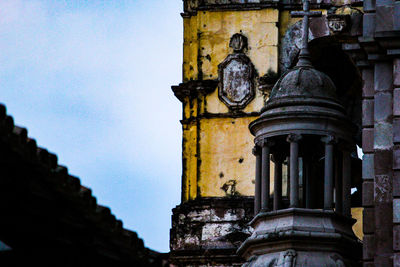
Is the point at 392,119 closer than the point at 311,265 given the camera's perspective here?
Yes

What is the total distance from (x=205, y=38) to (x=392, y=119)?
14.7 m

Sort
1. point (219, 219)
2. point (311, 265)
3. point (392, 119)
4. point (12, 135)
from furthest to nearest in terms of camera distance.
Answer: point (219, 219)
point (311, 265)
point (392, 119)
point (12, 135)

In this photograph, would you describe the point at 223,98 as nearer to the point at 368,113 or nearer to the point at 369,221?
the point at 368,113

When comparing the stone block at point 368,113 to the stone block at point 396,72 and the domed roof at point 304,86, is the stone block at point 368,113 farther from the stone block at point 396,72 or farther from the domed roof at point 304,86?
the domed roof at point 304,86

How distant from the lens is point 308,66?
37344 millimetres

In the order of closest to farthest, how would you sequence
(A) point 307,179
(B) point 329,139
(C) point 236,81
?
(B) point 329,139 → (A) point 307,179 → (C) point 236,81

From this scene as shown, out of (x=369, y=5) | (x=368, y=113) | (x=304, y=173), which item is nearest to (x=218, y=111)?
(x=304, y=173)

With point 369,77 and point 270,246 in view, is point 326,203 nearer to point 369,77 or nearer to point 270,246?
point 270,246

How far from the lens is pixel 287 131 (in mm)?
36125

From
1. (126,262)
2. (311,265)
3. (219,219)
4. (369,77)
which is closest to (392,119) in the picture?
(369,77)

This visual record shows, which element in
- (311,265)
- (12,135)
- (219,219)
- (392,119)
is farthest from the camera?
(219,219)

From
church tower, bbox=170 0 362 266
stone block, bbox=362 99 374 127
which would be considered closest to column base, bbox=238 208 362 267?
stone block, bbox=362 99 374 127

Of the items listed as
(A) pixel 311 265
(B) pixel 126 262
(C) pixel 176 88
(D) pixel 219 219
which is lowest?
(B) pixel 126 262

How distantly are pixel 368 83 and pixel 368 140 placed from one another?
3.29ft
